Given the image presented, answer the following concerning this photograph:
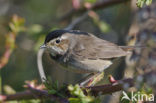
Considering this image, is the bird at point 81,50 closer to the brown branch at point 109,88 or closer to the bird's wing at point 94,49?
the bird's wing at point 94,49

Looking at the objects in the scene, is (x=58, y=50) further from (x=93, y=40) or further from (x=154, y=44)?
(x=154, y=44)

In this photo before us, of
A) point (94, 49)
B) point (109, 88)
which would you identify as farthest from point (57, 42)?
point (109, 88)

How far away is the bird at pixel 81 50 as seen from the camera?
414 cm

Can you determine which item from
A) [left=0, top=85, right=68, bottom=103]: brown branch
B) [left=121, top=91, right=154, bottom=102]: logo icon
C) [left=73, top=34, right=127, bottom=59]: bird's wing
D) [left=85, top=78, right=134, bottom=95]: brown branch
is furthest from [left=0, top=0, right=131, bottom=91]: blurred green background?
[left=121, top=91, right=154, bottom=102]: logo icon

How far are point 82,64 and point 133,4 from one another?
3.99 ft

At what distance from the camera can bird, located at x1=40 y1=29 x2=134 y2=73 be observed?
4145 mm

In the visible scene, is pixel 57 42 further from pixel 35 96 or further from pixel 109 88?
pixel 109 88

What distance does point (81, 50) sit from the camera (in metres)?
4.33

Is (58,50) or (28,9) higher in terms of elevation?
(28,9)

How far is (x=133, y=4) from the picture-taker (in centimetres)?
467

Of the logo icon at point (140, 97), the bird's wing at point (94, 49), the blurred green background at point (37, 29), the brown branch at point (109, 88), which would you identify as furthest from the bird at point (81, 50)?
the logo icon at point (140, 97)

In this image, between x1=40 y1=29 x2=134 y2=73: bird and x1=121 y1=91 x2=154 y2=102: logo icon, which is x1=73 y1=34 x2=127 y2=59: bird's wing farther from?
x1=121 y1=91 x2=154 y2=102: logo icon

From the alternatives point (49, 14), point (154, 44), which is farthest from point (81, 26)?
point (154, 44)

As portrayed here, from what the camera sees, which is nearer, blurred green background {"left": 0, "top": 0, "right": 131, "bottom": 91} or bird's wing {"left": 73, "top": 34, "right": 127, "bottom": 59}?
bird's wing {"left": 73, "top": 34, "right": 127, "bottom": 59}
